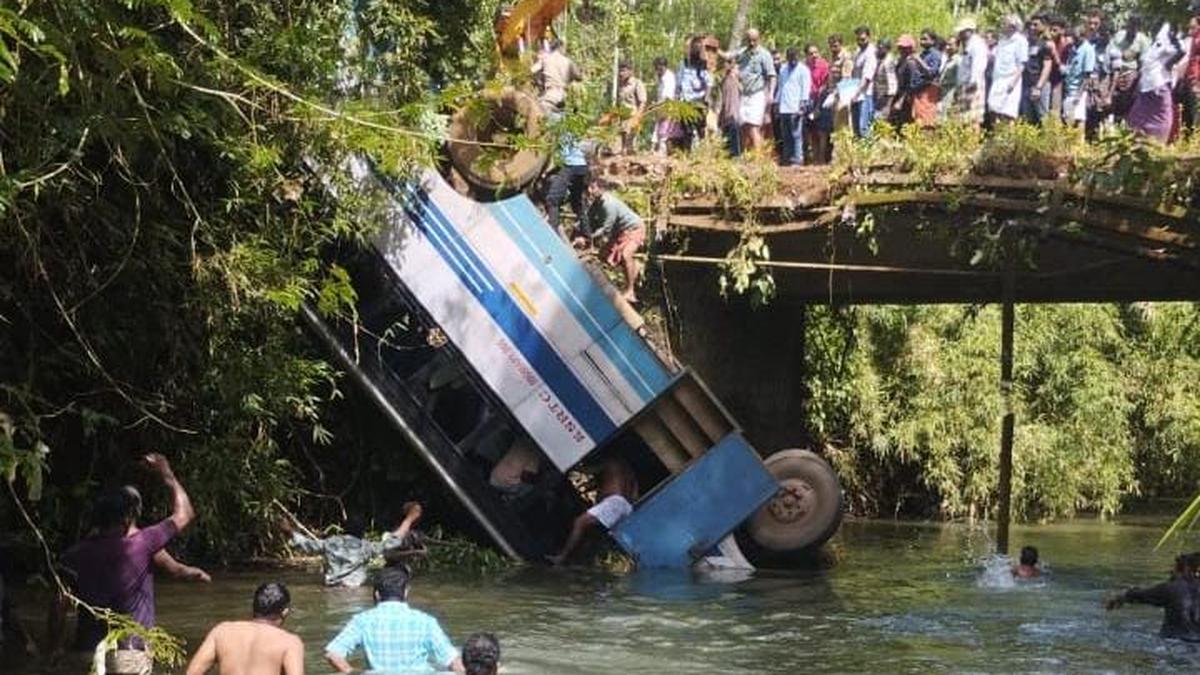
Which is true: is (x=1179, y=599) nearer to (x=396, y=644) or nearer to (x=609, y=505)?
(x=609, y=505)

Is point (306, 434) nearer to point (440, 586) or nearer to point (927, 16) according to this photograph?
point (440, 586)

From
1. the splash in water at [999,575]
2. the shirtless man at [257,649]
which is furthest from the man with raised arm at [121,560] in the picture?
the splash in water at [999,575]

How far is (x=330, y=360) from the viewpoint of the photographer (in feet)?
53.1

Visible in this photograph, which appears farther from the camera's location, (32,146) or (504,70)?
(504,70)

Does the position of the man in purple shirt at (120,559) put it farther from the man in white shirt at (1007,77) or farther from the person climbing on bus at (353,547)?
the man in white shirt at (1007,77)

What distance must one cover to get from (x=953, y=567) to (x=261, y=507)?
24.9 feet

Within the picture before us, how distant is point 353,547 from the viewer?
51.7 ft

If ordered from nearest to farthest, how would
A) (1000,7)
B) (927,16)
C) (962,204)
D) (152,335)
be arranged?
(152,335), (962,204), (927,16), (1000,7)

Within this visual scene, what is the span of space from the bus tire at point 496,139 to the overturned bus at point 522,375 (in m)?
0.27

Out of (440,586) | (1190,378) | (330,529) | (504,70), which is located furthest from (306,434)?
(1190,378)

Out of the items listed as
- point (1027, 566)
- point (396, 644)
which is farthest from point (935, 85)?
point (396, 644)

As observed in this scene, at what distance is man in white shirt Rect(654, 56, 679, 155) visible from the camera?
66.0 feet

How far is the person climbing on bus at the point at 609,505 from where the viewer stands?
16.4 metres

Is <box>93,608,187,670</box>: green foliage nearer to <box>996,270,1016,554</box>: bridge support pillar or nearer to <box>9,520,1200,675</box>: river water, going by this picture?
<box>9,520,1200,675</box>: river water
